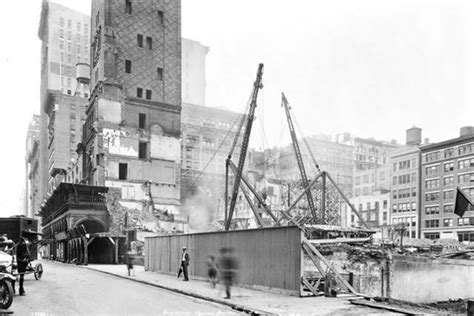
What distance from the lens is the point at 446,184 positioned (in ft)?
276

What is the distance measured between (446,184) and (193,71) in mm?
99537

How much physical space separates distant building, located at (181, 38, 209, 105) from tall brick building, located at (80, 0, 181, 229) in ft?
283

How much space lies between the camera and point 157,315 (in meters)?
13.2

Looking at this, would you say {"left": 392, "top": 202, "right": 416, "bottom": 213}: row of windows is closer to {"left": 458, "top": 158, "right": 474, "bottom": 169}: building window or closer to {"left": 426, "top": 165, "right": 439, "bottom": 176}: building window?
{"left": 426, "top": 165, "right": 439, "bottom": 176}: building window

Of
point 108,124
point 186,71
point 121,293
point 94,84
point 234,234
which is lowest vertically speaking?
point 121,293

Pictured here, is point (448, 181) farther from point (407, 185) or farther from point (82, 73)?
point (82, 73)

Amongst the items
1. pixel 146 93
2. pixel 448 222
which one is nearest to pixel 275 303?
pixel 146 93

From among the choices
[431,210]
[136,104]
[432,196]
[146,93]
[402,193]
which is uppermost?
[146,93]

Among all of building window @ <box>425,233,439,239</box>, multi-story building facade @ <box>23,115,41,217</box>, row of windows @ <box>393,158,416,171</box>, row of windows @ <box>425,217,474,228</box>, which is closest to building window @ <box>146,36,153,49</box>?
row of windows @ <box>393,158,416,171</box>

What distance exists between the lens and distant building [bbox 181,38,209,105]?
15525 cm

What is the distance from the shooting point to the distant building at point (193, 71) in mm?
155250

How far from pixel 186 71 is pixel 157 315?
151 m

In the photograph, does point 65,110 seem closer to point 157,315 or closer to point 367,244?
point 367,244

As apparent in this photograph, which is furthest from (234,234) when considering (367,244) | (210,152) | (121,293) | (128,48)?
(210,152)
